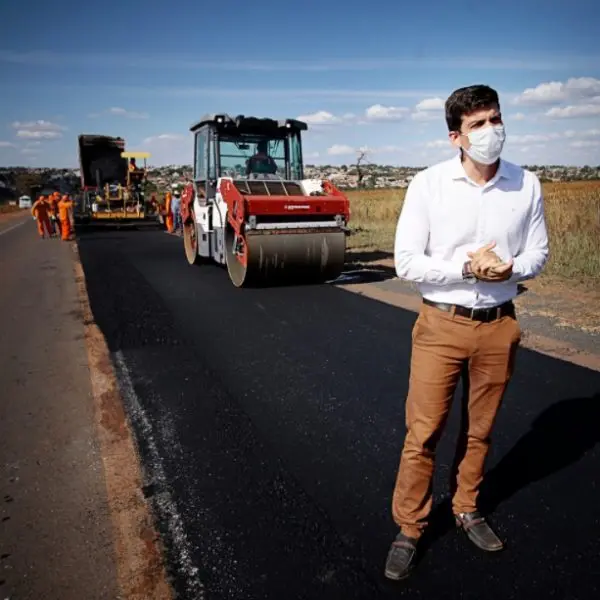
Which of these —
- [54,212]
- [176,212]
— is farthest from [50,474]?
[54,212]

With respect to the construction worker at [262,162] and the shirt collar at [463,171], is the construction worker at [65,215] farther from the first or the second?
the shirt collar at [463,171]

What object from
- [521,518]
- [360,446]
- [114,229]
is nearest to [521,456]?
[521,518]

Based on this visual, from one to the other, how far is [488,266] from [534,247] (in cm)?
44

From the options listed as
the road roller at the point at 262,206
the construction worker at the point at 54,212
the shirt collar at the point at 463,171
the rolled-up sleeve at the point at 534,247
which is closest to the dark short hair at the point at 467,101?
the shirt collar at the point at 463,171

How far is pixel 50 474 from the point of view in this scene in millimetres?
3252

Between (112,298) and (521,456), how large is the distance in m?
6.42

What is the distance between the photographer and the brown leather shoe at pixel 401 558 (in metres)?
2.35

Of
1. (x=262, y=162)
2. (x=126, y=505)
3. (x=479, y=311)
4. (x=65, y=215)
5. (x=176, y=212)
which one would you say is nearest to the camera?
(x=479, y=311)

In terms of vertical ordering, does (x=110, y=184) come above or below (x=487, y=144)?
above

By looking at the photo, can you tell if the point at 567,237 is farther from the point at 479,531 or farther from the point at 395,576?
the point at 395,576

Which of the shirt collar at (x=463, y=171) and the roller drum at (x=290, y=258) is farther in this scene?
the roller drum at (x=290, y=258)

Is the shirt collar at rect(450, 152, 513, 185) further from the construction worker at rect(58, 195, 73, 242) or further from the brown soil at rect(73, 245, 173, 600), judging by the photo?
the construction worker at rect(58, 195, 73, 242)

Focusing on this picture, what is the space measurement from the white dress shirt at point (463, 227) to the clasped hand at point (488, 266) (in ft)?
0.41

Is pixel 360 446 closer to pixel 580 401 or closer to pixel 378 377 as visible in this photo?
pixel 378 377
